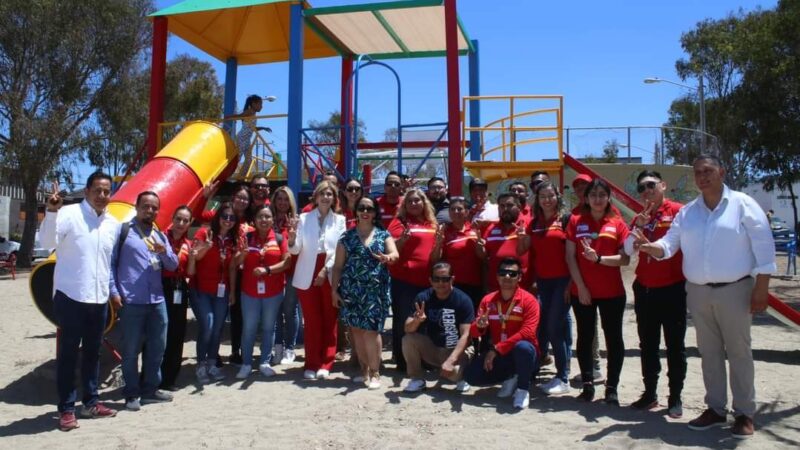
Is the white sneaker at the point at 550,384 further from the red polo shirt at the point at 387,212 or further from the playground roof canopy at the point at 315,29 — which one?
the playground roof canopy at the point at 315,29

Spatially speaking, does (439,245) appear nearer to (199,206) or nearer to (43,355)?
(199,206)

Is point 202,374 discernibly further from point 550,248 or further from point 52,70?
point 52,70

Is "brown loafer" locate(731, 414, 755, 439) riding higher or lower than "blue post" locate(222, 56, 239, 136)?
lower

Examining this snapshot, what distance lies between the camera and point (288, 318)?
22.8 feet

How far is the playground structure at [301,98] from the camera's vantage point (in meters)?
8.12

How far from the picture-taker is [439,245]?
6.07 meters

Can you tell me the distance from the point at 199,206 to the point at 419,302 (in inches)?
151

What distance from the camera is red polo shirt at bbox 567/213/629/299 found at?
A: 5.27m

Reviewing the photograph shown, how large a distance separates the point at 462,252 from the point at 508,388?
1368 millimetres

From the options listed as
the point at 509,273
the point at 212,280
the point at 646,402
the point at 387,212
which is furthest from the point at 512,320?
the point at 212,280

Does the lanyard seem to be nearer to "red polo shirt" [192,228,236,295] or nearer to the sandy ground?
the sandy ground

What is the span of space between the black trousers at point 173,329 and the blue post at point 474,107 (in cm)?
569

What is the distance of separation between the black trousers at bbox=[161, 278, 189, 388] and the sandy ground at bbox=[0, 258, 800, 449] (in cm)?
25

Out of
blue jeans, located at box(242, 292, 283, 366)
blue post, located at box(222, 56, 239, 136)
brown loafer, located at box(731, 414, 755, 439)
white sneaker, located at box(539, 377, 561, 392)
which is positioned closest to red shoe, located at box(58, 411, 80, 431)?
blue jeans, located at box(242, 292, 283, 366)
